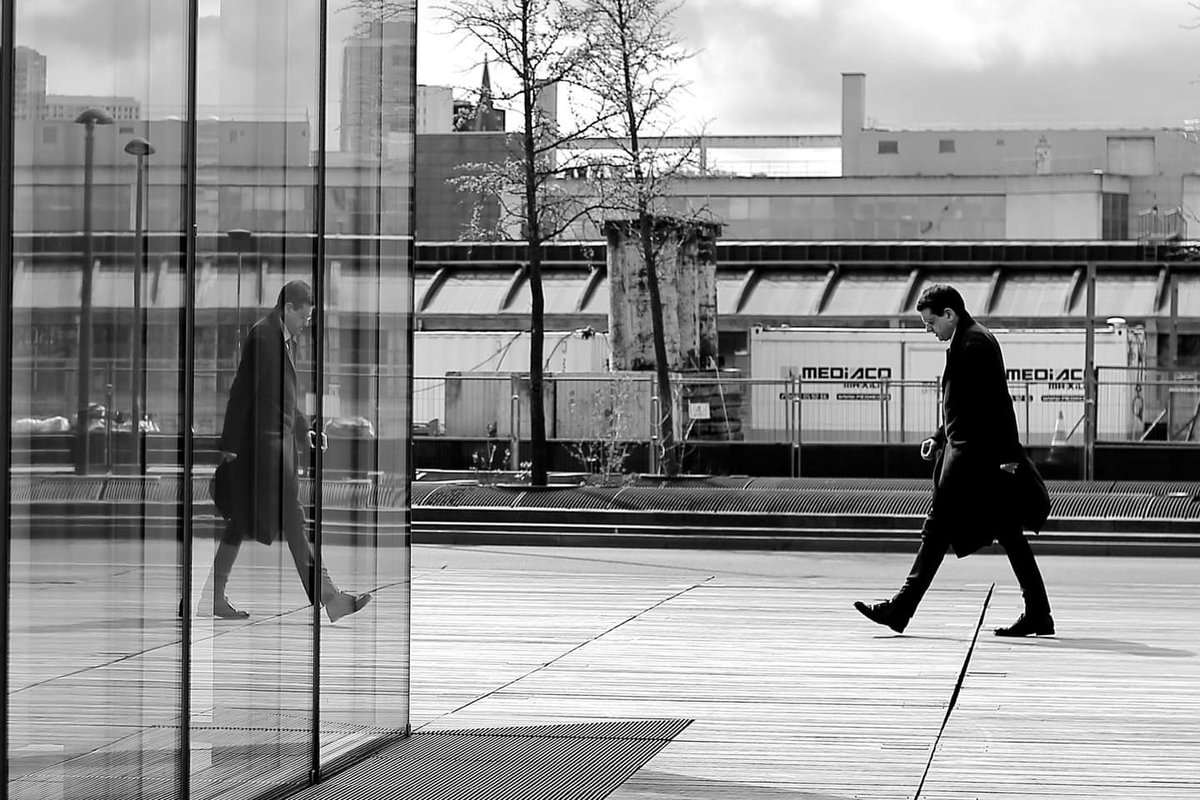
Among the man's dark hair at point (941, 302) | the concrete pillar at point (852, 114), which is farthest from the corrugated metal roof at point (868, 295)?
the concrete pillar at point (852, 114)

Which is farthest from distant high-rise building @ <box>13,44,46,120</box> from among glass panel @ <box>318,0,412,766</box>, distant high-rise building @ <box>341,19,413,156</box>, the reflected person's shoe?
the reflected person's shoe

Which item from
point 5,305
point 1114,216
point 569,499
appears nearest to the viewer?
point 5,305

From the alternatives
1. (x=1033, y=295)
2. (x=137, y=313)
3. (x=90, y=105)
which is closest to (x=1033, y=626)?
(x=137, y=313)

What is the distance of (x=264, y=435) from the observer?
6266 mm

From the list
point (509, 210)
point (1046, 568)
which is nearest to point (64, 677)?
point (1046, 568)

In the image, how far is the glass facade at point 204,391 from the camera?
4.90 meters

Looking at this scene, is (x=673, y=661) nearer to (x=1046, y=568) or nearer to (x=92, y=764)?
(x=92, y=764)

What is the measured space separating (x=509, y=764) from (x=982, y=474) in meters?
4.62

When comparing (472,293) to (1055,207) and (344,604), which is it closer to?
(1055,207)

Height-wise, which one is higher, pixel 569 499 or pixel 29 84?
pixel 29 84

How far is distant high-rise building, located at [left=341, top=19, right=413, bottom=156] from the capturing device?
6.87 m

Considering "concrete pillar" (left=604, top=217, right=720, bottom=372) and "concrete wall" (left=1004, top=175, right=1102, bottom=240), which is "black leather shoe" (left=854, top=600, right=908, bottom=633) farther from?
"concrete wall" (left=1004, top=175, right=1102, bottom=240)

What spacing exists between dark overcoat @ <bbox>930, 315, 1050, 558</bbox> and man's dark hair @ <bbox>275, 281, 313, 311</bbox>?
5179 millimetres

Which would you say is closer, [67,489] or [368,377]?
[67,489]
